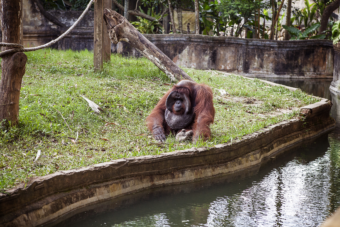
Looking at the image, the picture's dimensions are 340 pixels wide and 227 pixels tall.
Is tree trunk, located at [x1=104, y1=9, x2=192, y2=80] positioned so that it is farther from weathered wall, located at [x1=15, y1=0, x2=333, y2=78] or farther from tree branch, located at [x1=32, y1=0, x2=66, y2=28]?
tree branch, located at [x1=32, y1=0, x2=66, y2=28]

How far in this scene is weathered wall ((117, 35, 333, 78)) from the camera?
1268cm

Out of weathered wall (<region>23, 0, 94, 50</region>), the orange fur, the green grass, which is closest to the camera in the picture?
the green grass

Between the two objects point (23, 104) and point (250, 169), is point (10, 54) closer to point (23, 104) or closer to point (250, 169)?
point (23, 104)

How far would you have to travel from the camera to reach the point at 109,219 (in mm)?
3172

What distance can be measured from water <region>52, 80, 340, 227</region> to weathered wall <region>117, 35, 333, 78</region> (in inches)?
329

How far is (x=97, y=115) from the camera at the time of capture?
16.6ft

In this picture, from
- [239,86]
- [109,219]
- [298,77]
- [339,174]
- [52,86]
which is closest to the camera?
[109,219]

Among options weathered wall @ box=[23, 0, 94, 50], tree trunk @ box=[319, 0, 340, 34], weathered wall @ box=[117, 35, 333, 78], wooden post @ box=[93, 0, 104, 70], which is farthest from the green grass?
tree trunk @ box=[319, 0, 340, 34]

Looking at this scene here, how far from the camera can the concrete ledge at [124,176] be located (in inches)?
110

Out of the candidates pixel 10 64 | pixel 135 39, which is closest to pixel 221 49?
pixel 135 39

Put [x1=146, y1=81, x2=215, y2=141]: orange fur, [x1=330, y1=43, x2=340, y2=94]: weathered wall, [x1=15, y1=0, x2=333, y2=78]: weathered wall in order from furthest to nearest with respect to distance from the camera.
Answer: [x1=15, y1=0, x2=333, y2=78]: weathered wall < [x1=330, y1=43, x2=340, y2=94]: weathered wall < [x1=146, y1=81, x2=215, y2=141]: orange fur

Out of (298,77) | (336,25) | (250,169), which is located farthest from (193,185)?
(298,77)

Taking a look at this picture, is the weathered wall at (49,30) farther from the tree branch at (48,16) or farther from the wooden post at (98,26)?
the wooden post at (98,26)

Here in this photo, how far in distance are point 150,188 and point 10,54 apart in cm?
208
